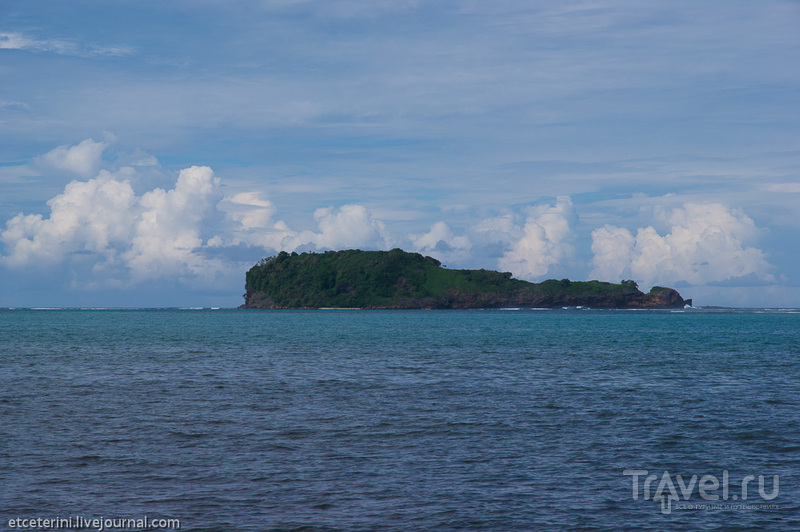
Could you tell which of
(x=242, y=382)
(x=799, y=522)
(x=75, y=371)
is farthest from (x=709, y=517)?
(x=75, y=371)

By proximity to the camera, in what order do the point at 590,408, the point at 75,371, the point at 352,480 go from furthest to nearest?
the point at 75,371
the point at 590,408
the point at 352,480

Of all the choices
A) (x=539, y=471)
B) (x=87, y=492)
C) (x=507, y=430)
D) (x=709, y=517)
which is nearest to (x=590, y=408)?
(x=507, y=430)

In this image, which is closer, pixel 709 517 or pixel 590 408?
pixel 709 517

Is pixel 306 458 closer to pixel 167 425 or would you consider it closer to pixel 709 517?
pixel 167 425

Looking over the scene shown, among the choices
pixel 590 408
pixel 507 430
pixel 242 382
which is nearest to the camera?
pixel 507 430

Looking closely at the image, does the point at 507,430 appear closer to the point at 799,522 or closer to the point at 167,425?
the point at 799,522

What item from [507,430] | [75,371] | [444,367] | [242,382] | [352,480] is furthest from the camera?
[444,367]

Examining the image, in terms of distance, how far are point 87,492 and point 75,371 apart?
109 feet

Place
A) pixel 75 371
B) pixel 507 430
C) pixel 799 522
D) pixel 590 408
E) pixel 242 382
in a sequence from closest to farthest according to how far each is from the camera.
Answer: pixel 799 522 → pixel 507 430 → pixel 590 408 → pixel 242 382 → pixel 75 371

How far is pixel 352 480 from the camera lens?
62.1ft

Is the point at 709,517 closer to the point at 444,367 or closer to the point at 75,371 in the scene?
the point at 444,367

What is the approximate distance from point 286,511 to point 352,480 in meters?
2.98

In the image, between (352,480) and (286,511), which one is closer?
(286,511)

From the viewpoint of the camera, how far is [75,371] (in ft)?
155
